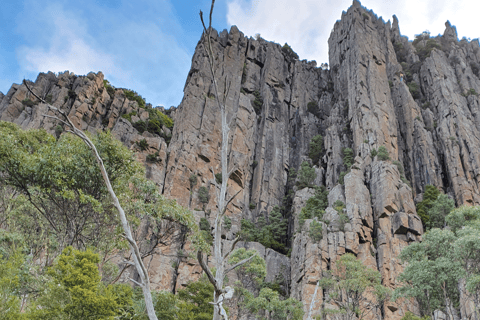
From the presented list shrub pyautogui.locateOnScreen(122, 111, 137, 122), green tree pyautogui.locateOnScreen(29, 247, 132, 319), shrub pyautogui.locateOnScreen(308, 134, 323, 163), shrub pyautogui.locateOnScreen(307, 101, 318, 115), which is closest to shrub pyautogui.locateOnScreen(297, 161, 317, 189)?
shrub pyautogui.locateOnScreen(308, 134, 323, 163)

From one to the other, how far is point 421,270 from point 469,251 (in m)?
3.43

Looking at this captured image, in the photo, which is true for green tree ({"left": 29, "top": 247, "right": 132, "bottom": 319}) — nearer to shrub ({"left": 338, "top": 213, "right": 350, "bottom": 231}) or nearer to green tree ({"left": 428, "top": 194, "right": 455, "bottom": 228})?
shrub ({"left": 338, "top": 213, "right": 350, "bottom": 231})

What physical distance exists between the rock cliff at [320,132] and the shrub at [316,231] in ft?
1.58

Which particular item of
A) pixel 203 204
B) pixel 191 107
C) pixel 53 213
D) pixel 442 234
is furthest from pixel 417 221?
pixel 53 213

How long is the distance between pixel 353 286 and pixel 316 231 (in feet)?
37.0

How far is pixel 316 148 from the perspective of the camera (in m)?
68.2

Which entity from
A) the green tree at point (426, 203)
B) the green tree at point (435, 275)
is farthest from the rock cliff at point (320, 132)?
the green tree at point (435, 275)

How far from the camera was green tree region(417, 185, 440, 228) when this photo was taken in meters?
47.8

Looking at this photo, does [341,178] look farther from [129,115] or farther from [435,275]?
[129,115]

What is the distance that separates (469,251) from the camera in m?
24.0

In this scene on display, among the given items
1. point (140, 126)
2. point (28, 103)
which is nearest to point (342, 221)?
point (140, 126)

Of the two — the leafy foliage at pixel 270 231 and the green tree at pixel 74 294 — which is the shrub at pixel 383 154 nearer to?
the leafy foliage at pixel 270 231

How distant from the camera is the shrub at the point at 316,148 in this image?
2657 inches

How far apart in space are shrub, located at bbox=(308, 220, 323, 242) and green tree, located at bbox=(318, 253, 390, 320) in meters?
6.74
